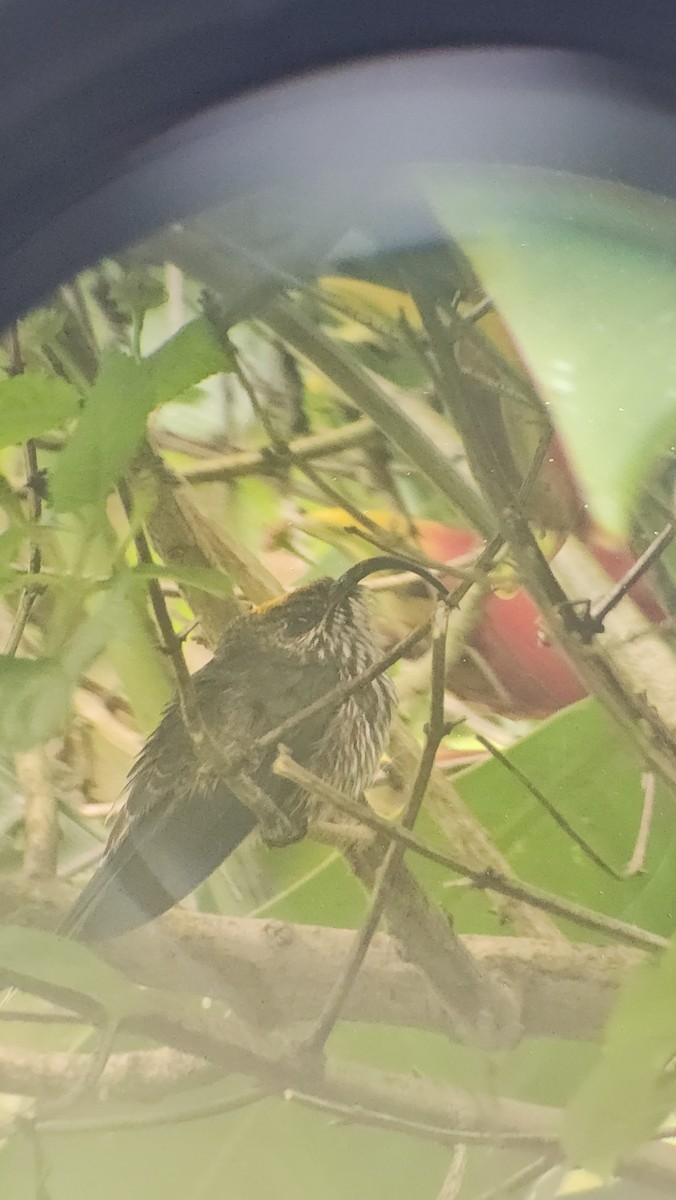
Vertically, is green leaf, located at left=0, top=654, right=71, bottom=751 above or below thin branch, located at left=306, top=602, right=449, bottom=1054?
above

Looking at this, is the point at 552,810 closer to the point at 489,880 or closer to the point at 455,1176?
the point at 489,880

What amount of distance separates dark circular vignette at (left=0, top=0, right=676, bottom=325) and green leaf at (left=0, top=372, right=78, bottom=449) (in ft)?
0.20

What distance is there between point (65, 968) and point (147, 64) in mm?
310

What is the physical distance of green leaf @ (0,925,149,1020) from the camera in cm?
32

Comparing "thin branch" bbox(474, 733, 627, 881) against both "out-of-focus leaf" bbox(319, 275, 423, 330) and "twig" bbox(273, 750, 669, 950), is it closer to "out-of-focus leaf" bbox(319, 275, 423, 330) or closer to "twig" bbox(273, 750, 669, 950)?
"twig" bbox(273, 750, 669, 950)

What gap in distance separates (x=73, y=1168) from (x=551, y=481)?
0.31 meters

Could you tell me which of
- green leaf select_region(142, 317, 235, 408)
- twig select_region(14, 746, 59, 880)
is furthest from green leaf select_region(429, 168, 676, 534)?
twig select_region(14, 746, 59, 880)

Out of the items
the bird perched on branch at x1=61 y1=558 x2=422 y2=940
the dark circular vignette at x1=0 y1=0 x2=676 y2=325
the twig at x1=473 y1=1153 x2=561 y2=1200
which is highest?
the dark circular vignette at x1=0 y1=0 x2=676 y2=325

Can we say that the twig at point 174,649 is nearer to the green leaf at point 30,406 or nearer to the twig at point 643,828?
the green leaf at point 30,406

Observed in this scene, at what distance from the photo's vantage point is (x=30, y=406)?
27 cm

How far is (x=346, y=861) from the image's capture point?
318mm

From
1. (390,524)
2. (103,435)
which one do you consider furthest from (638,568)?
(103,435)

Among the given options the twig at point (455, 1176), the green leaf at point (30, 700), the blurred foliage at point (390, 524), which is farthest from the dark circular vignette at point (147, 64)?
the twig at point (455, 1176)

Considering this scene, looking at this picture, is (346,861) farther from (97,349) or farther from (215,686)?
(97,349)
